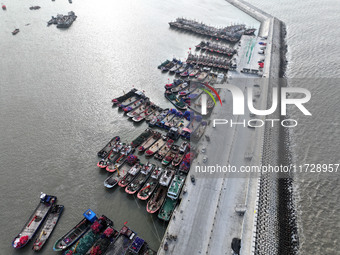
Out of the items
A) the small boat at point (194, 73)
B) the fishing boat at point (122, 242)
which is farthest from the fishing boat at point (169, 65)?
the fishing boat at point (122, 242)

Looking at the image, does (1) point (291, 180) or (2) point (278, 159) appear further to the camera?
(2) point (278, 159)

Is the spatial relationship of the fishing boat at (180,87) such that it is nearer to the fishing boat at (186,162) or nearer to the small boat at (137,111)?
the small boat at (137,111)

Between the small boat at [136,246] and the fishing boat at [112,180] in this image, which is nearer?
the small boat at [136,246]

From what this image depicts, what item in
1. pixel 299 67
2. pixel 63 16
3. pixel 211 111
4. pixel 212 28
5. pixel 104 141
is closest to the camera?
pixel 104 141

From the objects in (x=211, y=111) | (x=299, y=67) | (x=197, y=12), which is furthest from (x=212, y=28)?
(x=211, y=111)

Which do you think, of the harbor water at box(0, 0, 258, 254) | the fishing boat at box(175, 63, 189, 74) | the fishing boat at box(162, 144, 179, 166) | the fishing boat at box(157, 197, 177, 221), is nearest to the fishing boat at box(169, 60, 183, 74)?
the fishing boat at box(175, 63, 189, 74)

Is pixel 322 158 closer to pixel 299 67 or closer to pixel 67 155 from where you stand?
pixel 299 67
